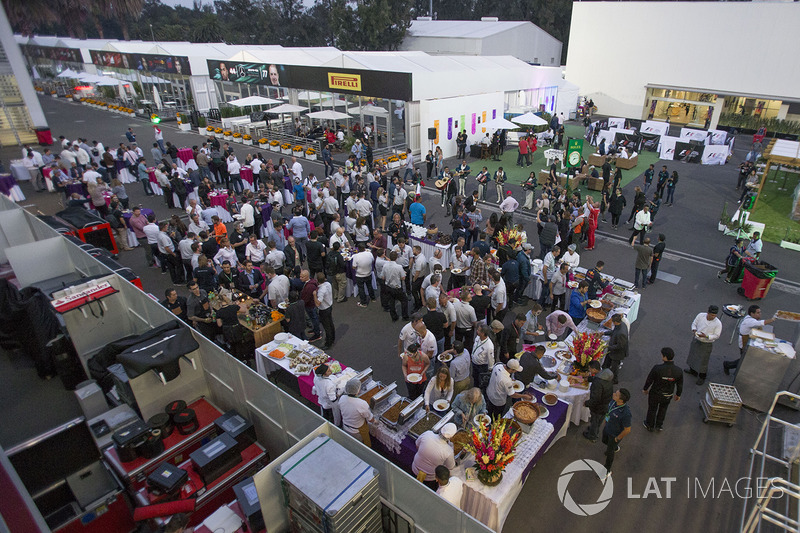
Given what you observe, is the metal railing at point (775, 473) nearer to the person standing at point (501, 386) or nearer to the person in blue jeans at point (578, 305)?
the person standing at point (501, 386)

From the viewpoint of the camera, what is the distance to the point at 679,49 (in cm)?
2955

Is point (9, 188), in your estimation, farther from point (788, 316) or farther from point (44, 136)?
point (788, 316)

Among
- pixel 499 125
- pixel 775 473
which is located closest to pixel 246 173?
pixel 499 125

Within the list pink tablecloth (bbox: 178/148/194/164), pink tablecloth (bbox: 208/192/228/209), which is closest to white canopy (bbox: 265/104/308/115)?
pink tablecloth (bbox: 178/148/194/164)

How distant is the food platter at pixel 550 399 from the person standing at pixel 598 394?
514 mm

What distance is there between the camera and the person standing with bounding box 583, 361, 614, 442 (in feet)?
21.2

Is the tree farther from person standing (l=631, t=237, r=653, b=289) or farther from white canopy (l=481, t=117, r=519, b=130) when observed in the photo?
person standing (l=631, t=237, r=653, b=289)

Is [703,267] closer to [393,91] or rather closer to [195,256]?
[195,256]

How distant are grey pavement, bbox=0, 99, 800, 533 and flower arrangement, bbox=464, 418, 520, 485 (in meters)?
1.06

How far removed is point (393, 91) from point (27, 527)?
20.5 metres

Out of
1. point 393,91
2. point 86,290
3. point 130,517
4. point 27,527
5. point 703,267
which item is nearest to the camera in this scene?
point 27,527

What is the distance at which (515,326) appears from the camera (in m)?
7.60

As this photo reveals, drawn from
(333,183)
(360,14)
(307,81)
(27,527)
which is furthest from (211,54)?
(27,527)

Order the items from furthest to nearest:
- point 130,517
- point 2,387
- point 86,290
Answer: point 2,387
point 86,290
point 130,517
